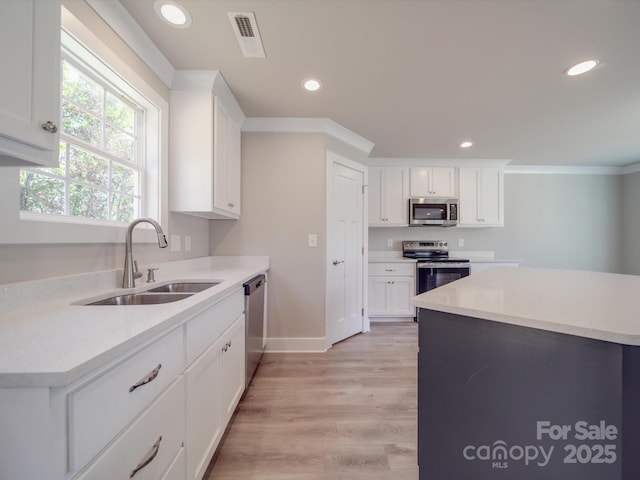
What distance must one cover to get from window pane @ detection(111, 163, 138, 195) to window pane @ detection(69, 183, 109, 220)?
0.11m

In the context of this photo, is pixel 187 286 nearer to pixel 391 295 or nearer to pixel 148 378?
pixel 148 378

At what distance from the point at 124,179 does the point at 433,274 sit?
3.47 m

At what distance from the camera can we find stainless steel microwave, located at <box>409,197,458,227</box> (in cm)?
376

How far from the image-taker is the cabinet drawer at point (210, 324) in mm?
1039

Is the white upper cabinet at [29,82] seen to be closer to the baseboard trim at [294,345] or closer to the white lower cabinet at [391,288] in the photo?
the baseboard trim at [294,345]

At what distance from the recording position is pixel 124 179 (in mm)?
1599

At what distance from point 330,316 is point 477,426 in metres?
1.86

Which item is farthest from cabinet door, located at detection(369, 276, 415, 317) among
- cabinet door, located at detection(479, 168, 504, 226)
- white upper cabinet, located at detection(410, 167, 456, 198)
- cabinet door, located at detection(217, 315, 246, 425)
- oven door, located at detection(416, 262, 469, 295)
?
cabinet door, located at detection(217, 315, 246, 425)

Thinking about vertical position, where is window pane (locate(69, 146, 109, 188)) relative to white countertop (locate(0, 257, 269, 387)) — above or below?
above

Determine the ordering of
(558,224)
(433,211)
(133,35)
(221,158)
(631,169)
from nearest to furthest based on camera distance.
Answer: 1. (133,35)
2. (221,158)
3. (433,211)
4. (631,169)
5. (558,224)

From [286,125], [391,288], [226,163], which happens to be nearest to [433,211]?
[391,288]

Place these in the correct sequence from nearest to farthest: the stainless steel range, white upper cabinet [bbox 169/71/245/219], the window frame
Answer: the window frame
white upper cabinet [bbox 169/71/245/219]
the stainless steel range

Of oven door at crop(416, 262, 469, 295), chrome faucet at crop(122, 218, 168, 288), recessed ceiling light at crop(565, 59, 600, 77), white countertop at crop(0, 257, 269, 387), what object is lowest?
oven door at crop(416, 262, 469, 295)

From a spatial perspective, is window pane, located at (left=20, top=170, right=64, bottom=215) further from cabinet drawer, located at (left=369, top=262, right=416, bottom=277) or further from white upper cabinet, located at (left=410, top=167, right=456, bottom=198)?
white upper cabinet, located at (left=410, top=167, right=456, bottom=198)
